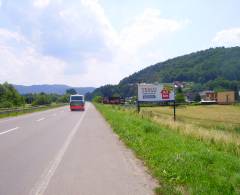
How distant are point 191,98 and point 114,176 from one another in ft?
494

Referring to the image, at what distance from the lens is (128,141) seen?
46.2 feet

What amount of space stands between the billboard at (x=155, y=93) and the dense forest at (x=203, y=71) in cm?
9826

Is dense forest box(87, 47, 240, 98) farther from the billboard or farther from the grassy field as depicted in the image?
the billboard

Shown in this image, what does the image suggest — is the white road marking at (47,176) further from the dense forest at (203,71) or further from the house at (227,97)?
the dense forest at (203,71)

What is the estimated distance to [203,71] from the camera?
486ft

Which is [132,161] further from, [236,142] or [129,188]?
[236,142]

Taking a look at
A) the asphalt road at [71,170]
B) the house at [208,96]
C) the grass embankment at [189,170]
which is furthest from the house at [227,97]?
the grass embankment at [189,170]

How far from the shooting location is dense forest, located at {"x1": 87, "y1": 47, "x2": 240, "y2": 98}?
138 metres

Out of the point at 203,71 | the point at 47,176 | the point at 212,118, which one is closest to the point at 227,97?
the point at 203,71

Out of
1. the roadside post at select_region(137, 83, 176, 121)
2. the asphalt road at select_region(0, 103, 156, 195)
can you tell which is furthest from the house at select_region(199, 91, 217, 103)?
the asphalt road at select_region(0, 103, 156, 195)

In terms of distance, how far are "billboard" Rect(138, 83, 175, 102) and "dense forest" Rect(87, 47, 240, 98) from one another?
98.3 m

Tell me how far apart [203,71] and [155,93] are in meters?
118

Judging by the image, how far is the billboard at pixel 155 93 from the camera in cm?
3481

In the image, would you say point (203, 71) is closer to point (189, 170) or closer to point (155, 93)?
point (155, 93)
